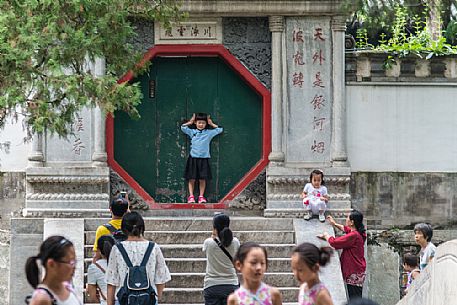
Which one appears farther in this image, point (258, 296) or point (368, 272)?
point (368, 272)

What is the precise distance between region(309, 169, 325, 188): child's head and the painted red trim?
142 cm

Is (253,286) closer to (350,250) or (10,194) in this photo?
(350,250)

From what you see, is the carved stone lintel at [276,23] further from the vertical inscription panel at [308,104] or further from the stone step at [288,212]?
the stone step at [288,212]

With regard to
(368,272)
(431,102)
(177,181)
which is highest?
(431,102)

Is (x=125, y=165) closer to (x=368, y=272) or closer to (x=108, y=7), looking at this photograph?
(x=368, y=272)

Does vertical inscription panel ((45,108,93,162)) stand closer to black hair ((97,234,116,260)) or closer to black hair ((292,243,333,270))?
black hair ((97,234,116,260))

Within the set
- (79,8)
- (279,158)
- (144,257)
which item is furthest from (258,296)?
(279,158)

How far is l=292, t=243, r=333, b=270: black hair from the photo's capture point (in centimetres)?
845

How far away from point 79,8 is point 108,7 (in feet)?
1.51

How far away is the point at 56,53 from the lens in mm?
12516

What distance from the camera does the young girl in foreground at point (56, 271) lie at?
25.4ft

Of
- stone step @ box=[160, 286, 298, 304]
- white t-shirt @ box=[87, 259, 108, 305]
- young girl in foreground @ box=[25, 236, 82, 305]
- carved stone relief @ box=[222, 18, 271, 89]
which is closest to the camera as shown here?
young girl in foreground @ box=[25, 236, 82, 305]

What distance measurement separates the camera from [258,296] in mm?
8820

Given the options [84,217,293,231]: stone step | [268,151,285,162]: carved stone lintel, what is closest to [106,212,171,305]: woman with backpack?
[84,217,293,231]: stone step
